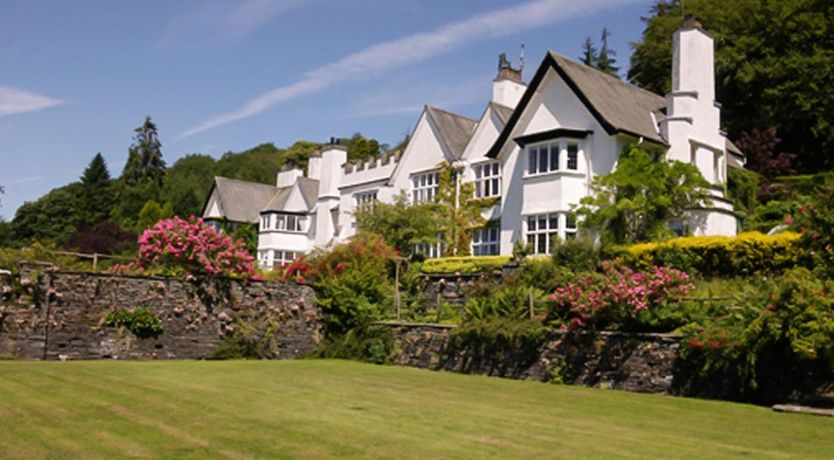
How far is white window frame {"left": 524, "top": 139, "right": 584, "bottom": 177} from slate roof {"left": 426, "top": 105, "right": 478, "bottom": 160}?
635 cm

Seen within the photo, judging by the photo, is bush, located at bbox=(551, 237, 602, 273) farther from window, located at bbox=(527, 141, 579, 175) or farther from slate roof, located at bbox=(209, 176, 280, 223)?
slate roof, located at bbox=(209, 176, 280, 223)

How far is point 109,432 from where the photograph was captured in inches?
322

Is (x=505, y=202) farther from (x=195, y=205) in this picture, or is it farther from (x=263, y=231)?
(x=195, y=205)

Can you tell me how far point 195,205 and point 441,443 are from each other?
60.5 metres

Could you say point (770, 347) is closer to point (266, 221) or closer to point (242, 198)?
point (266, 221)

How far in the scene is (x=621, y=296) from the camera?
16219mm

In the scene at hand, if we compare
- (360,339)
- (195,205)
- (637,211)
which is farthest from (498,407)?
(195,205)

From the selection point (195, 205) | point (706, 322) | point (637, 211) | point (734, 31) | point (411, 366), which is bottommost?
point (411, 366)

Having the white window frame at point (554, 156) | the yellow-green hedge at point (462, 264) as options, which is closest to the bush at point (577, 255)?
the yellow-green hedge at point (462, 264)

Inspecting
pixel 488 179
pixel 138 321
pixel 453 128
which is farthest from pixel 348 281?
pixel 453 128

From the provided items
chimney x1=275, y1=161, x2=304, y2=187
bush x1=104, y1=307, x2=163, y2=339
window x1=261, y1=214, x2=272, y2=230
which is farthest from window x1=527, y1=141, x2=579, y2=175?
chimney x1=275, y1=161, x2=304, y2=187

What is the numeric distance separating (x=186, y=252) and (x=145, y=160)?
67.8 m

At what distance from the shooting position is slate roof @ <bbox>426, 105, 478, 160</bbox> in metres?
36.3

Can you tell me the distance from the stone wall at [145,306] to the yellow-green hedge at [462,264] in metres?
5.08
